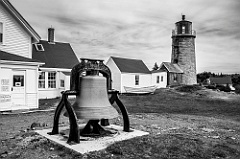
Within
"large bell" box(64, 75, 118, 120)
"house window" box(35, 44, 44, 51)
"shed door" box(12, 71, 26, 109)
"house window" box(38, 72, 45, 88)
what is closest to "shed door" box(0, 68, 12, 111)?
"shed door" box(12, 71, 26, 109)

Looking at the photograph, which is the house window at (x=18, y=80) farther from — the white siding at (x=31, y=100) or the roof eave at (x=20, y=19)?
the roof eave at (x=20, y=19)

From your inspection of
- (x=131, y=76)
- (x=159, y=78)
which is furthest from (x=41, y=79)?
(x=159, y=78)

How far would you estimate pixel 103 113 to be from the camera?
5.60m

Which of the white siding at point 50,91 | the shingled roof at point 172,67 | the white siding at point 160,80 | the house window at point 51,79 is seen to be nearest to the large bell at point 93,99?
the white siding at point 50,91

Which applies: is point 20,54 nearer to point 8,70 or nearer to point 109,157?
point 8,70

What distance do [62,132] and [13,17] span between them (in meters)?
10.4

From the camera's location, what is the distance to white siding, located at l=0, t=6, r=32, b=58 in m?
13.8

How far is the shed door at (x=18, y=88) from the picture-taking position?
523 inches

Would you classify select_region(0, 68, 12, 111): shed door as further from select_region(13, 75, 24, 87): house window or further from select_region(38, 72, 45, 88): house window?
select_region(38, 72, 45, 88): house window

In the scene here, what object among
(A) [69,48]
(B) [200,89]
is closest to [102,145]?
(A) [69,48]

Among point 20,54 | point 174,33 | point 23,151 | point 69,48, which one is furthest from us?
point 174,33

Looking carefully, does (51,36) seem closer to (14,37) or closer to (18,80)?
(14,37)

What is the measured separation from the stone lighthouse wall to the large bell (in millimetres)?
34429

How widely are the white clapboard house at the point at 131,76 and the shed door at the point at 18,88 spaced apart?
15.5m
